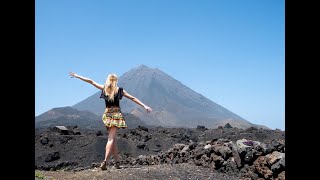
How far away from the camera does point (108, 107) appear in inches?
354

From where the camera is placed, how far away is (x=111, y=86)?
29.6ft

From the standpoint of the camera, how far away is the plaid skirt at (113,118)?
8.84 meters

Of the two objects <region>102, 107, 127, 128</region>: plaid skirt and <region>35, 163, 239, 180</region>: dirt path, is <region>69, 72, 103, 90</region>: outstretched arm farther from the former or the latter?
<region>35, 163, 239, 180</region>: dirt path

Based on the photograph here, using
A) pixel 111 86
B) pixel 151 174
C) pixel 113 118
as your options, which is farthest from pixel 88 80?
pixel 151 174

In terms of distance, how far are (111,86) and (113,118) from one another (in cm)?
68

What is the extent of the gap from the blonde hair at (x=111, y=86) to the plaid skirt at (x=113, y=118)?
225mm

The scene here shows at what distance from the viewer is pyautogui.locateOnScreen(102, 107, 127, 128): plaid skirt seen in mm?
8844

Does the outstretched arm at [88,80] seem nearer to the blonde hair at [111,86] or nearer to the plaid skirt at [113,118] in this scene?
the blonde hair at [111,86]

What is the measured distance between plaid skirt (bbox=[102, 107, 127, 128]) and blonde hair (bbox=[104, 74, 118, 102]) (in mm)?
225

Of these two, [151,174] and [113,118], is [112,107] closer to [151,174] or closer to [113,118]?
[113,118]
